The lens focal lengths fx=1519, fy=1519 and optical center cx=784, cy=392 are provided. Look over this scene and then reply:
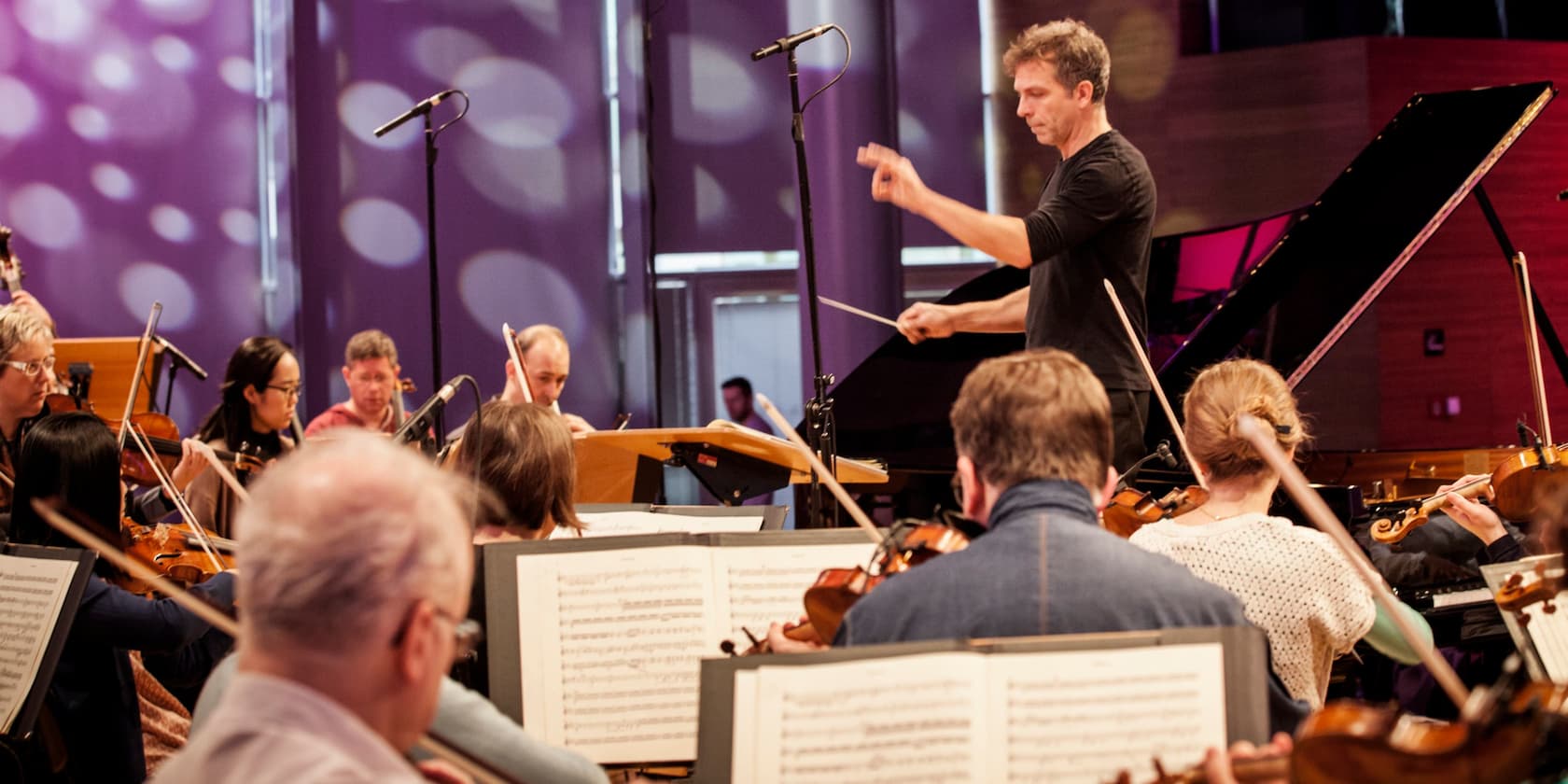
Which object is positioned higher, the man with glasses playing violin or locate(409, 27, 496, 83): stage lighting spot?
locate(409, 27, 496, 83): stage lighting spot

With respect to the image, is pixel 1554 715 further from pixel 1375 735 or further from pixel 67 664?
pixel 67 664

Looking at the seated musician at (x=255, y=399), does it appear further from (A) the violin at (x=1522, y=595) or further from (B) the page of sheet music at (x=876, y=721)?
(A) the violin at (x=1522, y=595)

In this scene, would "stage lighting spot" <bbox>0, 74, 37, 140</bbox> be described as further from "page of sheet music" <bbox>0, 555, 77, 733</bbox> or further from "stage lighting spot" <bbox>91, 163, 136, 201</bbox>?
"page of sheet music" <bbox>0, 555, 77, 733</bbox>

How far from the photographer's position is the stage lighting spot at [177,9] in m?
6.95

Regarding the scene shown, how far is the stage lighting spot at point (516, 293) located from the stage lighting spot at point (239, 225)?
3.23 feet

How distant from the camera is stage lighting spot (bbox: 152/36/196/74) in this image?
696 cm

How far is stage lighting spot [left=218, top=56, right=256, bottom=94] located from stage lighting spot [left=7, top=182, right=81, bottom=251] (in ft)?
2.98

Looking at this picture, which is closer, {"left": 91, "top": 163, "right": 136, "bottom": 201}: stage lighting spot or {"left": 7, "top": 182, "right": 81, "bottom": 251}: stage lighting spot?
{"left": 7, "top": 182, "right": 81, "bottom": 251}: stage lighting spot

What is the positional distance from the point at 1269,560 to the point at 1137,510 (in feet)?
2.66

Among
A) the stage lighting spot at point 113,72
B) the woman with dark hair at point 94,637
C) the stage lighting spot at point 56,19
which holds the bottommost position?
the woman with dark hair at point 94,637

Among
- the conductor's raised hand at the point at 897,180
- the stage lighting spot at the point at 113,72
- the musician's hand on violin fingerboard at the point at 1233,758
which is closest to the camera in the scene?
the musician's hand on violin fingerboard at the point at 1233,758

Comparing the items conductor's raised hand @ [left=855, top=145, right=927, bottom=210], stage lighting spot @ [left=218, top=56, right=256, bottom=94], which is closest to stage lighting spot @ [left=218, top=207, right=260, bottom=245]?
stage lighting spot @ [left=218, top=56, right=256, bottom=94]

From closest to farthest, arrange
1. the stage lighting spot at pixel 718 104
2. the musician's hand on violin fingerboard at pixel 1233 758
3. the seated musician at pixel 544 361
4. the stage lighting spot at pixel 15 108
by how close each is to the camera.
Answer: the musician's hand on violin fingerboard at pixel 1233 758 → the seated musician at pixel 544 361 → the stage lighting spot at pixel 15 108 → the stage lighting spot at pixel 718 104

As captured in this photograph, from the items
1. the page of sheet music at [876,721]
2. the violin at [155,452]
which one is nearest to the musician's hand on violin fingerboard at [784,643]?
the page of sheet music at [876,721]
